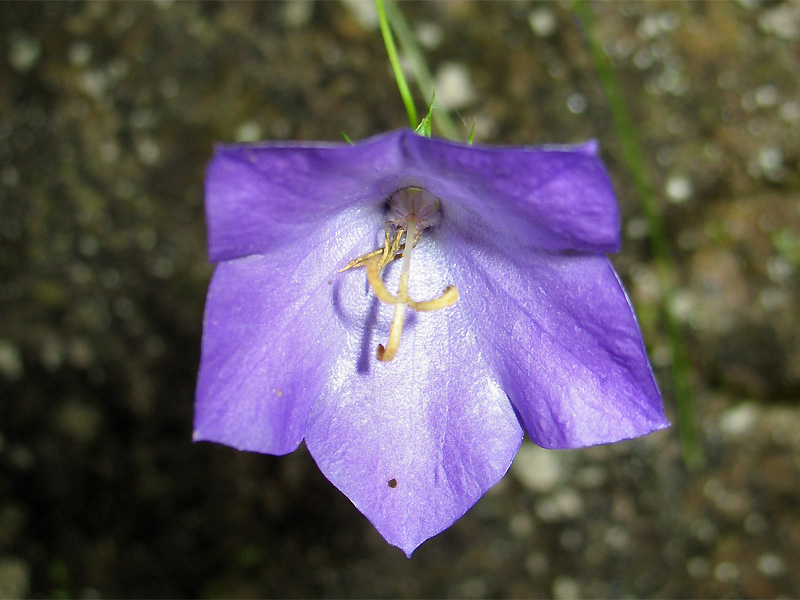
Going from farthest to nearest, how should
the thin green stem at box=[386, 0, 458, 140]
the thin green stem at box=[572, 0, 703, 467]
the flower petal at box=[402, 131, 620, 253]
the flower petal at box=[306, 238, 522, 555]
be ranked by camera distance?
the thin green stem at box=[572, 0, 703, 467] → the thin green stem at box=[386, 0, 458, 140] → the flower petal at box=[306, 238, 522, 555] → the flower petal at box=[402, 131, 620, 253]

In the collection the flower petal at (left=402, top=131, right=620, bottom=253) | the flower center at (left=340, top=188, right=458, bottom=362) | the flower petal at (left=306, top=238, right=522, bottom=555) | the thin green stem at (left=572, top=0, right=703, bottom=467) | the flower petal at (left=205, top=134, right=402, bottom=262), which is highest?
the flower petal at (left=205, top=134, right=402, bottom=262)

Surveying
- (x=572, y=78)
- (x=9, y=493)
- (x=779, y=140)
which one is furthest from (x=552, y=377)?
(x=9, y=493)

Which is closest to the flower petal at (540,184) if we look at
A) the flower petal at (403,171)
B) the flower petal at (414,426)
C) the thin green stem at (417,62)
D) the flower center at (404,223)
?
the flower petal at (403,171)

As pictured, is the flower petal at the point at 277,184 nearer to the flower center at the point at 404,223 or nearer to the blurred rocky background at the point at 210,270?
the flower center at the point at 404,223

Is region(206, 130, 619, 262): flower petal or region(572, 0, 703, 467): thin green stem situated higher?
region(206, 130, 619, 262): flower petal

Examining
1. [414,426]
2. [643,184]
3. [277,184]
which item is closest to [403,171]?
[277,184]

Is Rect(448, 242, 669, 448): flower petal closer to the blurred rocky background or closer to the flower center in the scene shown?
the flower center

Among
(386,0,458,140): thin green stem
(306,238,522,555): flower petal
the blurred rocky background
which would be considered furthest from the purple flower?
the blurred rocky background

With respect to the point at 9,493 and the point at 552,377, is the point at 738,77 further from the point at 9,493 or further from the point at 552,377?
the point at 9,493
